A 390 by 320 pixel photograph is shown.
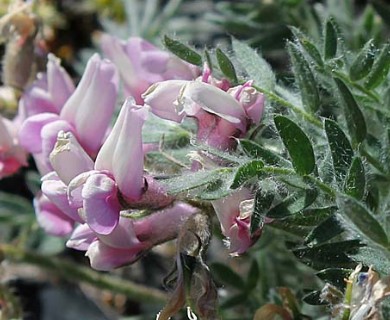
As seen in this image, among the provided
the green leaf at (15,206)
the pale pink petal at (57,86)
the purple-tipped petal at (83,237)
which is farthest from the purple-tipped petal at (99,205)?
the green leaf at (15,206)

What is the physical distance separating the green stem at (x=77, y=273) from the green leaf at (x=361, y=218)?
0.99m

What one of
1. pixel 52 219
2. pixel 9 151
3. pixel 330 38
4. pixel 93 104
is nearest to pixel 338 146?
pixel 330 38

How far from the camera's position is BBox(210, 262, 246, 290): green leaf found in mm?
Answer: 1629

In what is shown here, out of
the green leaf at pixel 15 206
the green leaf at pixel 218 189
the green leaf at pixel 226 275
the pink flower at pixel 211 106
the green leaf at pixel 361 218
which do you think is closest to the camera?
the green leaf at pixel 361 218

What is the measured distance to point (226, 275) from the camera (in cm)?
164

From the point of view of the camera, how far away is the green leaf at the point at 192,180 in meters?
1.02

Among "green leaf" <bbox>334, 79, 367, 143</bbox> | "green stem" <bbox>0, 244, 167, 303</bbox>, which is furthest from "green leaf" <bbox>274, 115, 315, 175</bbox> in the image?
"green stem" <bbox>0, 244, 167, 303</bbox>

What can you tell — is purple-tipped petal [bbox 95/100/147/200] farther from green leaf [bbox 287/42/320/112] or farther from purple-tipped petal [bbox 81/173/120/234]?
green leaf [bbox 287/42/320/112]

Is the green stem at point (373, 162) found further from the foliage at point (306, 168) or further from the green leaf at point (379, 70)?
the green leaf at point (379, 70)

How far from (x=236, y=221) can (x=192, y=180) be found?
0.11 meters

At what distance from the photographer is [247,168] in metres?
1.02

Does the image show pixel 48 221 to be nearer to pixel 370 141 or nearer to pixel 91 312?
pixel 370 141

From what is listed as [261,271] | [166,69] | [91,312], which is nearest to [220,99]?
[166,69]

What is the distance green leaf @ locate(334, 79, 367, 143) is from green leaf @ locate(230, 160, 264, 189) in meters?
0.18
